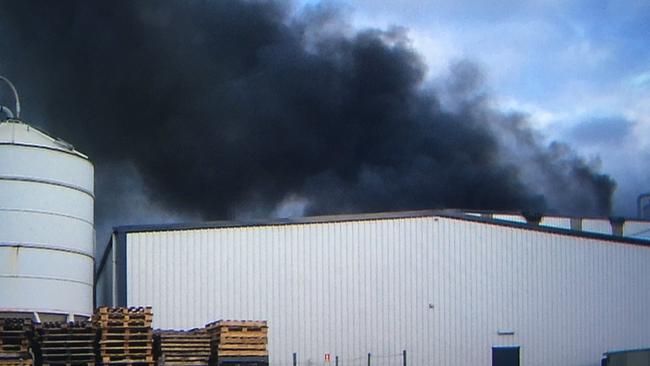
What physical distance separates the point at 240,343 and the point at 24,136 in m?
8.54

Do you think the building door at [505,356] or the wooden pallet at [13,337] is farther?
the building door at [505,356]

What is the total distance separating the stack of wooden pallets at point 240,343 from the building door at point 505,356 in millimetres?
10109

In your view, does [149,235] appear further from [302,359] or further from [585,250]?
[585,250]

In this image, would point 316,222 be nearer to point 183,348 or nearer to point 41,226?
point 183,348

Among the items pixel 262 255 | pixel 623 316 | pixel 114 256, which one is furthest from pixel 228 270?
pixel 623 316

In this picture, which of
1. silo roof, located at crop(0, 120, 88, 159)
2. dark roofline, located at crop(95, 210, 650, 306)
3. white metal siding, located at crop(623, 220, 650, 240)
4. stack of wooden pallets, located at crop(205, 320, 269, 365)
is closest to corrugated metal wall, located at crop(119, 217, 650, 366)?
dark roofline, located at crop(95, 210, 650, 306)

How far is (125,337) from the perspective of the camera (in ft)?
83.6

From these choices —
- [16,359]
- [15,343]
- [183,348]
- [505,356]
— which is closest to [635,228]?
[505,356]

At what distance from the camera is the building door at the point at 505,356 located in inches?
1314

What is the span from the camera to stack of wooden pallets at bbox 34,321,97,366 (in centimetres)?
2547

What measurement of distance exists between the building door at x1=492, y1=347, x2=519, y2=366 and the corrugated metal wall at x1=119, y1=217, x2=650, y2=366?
23 centimetres

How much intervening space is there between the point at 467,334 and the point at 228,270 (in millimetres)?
7816

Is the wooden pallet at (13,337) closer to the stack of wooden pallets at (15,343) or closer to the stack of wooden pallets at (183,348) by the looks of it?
the stack of wooden pallets at (15,343)

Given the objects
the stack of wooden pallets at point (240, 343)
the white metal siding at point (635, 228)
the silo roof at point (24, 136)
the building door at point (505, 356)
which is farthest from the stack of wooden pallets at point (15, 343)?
the white metal siding at point (635, 228)
